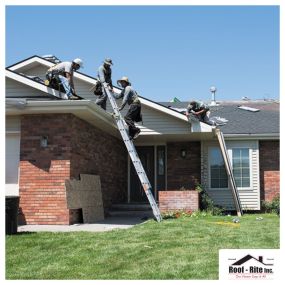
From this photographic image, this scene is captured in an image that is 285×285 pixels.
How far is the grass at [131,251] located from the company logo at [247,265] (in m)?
0.45

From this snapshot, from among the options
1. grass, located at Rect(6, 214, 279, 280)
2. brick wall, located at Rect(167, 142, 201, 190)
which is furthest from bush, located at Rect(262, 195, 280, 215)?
grass, located at Rect(6, 214, 279, 280)

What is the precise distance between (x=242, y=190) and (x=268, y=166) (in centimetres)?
135

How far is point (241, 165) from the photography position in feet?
62.1

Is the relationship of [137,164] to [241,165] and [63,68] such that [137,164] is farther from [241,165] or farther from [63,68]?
[241,165]

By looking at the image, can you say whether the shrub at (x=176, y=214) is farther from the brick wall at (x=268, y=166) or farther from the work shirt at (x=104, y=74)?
the work shirt at (x=104, y=74)

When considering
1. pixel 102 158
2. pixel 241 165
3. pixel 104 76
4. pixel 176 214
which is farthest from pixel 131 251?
pixel 241 165

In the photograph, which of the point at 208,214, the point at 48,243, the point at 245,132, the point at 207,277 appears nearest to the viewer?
the point at 207,277

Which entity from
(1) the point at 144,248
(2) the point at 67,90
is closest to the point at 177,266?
(1) the point at 144,248

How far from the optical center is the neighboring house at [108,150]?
13070 mm

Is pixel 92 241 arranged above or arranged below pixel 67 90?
below

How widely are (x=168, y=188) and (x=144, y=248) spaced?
10738 mm

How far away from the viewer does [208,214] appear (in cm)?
1608

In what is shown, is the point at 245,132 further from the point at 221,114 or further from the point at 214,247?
the point at 214,247

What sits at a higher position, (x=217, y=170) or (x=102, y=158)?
(x=102, y=158)
